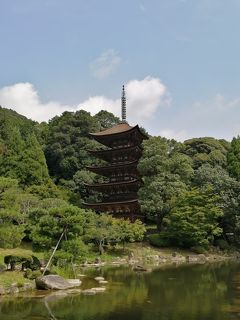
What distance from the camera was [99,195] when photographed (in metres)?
53.8

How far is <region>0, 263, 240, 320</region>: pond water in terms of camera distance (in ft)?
50.5

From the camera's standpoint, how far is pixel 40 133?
7069 cm

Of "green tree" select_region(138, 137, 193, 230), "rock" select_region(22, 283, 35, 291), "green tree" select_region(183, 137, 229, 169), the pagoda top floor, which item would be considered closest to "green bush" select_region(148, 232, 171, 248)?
"green tree" select_region(138, 137, 193, 230)

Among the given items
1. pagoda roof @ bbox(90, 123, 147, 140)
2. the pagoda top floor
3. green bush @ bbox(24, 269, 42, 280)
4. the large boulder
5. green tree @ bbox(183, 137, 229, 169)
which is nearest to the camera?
the large boulder

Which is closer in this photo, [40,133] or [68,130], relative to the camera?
[68,130]

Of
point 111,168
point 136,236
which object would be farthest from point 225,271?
point 111,168

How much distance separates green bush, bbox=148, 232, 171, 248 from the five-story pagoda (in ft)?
11.1

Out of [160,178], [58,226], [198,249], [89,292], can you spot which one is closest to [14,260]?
[58,226]

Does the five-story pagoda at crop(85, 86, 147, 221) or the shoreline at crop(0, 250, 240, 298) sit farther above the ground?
the five-story pagoda at crop(85, 86, 147, 221)

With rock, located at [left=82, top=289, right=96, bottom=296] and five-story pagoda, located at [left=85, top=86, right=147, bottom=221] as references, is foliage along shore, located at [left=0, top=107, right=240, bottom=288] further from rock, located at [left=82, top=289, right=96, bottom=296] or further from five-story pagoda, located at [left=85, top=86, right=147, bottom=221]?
rock, located at [left=82, top=289, right=96, bottom=296]

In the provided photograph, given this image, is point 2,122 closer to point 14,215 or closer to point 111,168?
point 111,168

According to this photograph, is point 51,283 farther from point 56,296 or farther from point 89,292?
point 89,292

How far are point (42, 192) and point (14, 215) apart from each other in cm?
2431

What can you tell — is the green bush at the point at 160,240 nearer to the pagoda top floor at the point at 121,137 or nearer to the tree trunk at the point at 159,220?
the tree trunk at the point at 159,220
